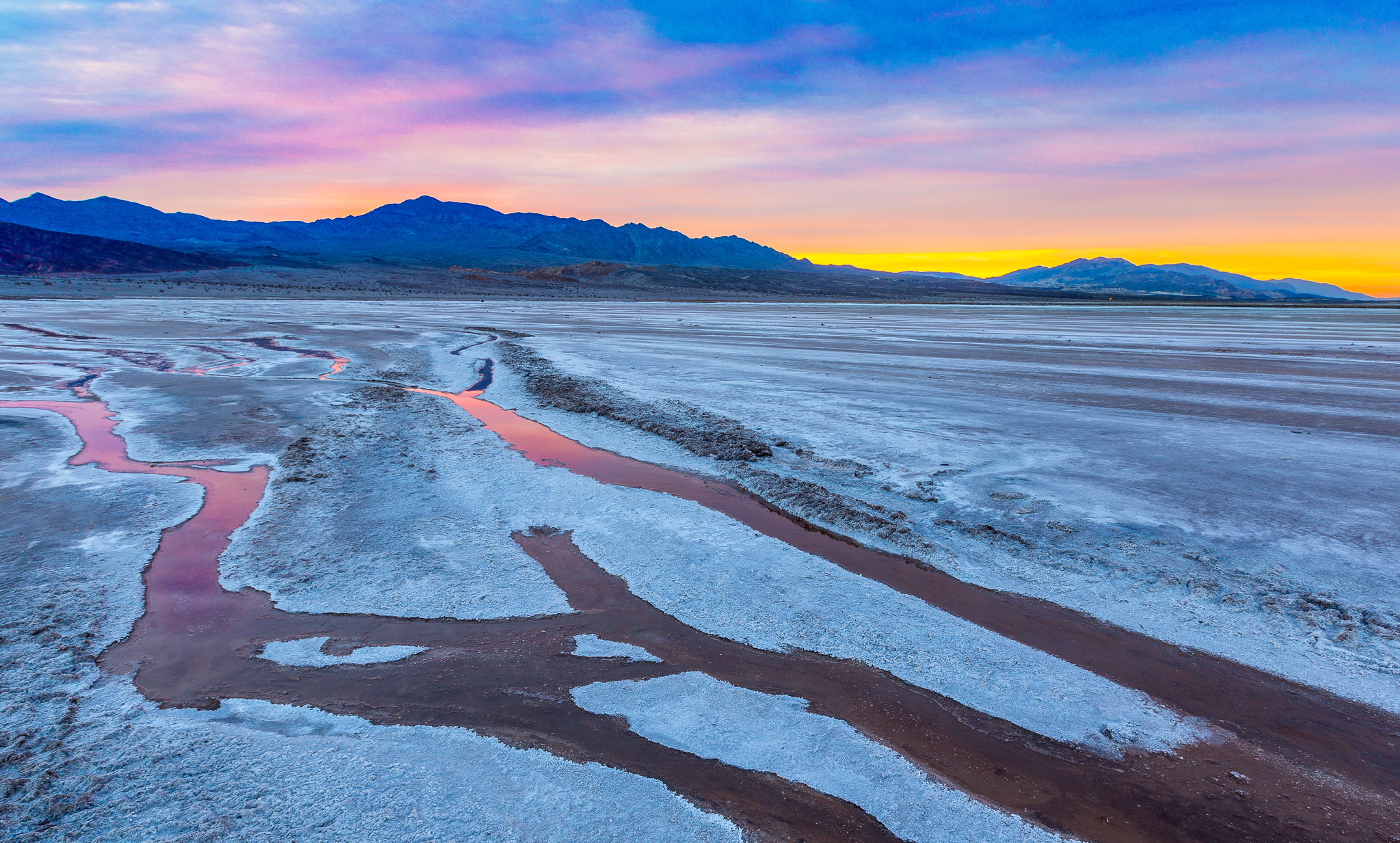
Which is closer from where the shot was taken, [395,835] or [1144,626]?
[395,835]

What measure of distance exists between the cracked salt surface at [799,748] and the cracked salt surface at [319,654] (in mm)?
1229

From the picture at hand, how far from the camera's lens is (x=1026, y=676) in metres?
3.94

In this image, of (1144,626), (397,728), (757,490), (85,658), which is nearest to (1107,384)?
(757,490)

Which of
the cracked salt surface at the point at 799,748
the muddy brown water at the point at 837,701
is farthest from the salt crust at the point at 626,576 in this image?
the cracked salt surface at the point at 799,748

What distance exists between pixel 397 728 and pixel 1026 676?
11.3 feet

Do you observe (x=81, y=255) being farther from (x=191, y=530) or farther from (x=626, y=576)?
(x=626, y=576)

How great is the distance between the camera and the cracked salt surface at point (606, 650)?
4.21 metres

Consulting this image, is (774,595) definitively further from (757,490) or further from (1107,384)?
(1107,384)

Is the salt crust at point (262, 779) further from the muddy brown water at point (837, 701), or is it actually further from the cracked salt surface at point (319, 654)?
the cracked salt surface at point (319, 654)

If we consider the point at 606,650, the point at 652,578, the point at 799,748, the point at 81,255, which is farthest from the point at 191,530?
the point at 81,255

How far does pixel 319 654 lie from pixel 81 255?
15994 centimetres

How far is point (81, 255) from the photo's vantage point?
120 m

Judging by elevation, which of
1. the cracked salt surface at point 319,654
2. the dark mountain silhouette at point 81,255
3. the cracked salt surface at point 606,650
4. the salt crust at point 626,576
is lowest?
the cracked salt surface at point 319,654

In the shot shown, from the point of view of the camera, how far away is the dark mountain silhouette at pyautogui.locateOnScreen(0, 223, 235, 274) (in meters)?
114
